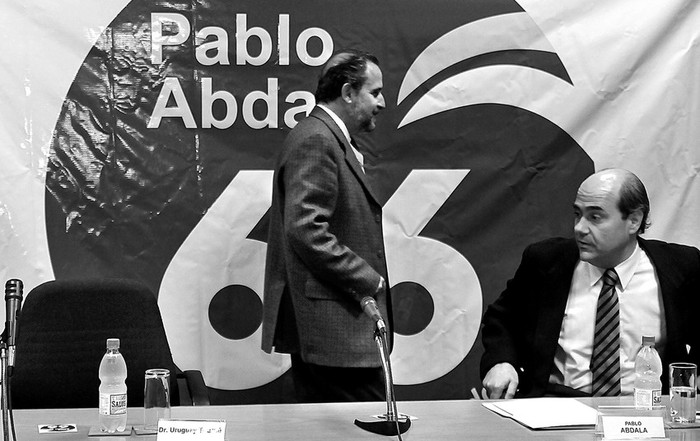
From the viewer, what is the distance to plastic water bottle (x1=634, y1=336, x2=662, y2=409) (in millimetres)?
2210

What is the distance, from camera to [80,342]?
9.23ft

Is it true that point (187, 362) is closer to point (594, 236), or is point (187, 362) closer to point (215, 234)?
point (215, 234)

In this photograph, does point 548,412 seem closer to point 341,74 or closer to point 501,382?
point 501,382

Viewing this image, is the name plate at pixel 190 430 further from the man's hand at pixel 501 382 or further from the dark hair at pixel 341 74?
the dark hair at pixel 341 74

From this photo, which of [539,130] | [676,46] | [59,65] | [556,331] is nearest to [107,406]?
[556,331]

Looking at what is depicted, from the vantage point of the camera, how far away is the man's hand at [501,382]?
2711mm

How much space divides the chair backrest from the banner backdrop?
0.71 meters

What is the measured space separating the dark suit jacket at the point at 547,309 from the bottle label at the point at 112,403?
120 centimetres

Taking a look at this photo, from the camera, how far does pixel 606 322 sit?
111 inches

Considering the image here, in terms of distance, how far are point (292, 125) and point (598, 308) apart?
1376 mm

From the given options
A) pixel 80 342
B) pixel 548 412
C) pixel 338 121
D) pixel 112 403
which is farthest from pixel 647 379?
pixel 80 342

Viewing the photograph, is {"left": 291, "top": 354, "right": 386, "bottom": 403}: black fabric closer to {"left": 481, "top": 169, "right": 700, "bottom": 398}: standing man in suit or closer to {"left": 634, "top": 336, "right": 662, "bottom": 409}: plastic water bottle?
{"left": 481, "top": 169, "right": 700, "bottom": 398}: standing man in suit

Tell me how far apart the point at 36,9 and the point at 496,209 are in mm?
1907

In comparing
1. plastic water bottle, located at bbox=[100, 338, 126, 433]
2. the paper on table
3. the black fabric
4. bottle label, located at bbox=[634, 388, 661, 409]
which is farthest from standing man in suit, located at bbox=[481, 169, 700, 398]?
plastic water bottle, located at bbox=[100, 338, 126, 433]
